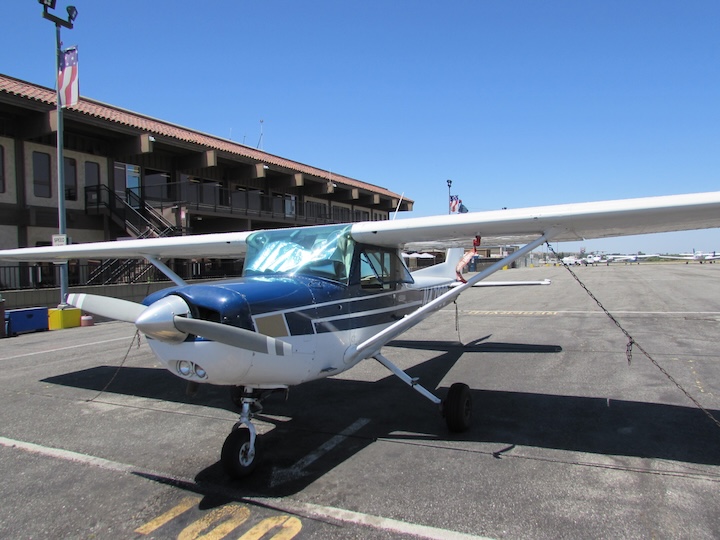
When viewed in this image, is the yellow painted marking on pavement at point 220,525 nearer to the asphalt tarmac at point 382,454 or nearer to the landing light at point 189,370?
the asphalt tarmac at point 382,454

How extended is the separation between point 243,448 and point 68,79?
47.8 feet

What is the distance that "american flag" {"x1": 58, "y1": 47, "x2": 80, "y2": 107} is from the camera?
13938mm

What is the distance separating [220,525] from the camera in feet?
10.8

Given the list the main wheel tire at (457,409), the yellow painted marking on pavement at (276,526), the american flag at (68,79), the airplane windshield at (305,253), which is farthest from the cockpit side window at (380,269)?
the american flag at (68,79)

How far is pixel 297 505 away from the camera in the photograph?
3.54 metres

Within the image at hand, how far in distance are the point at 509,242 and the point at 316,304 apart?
12.7 ft

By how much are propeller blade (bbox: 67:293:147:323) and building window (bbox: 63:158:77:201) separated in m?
17.5

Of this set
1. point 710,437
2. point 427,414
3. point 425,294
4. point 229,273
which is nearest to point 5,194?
point 229,273

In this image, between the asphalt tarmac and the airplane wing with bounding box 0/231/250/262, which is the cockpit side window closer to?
the asphalt tarmac

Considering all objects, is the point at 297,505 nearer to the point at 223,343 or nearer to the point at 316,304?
the point at 223,343

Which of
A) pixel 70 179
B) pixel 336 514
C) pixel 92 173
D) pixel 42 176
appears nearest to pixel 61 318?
pixel 42 176

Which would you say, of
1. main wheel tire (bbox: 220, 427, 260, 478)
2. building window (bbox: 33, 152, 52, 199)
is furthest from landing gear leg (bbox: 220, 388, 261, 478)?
building window (bbox: 33, 152, 52, 199)

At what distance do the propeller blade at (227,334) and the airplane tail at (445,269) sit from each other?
5016 millimetres

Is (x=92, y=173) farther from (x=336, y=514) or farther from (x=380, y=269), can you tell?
(x=336, y=514)
